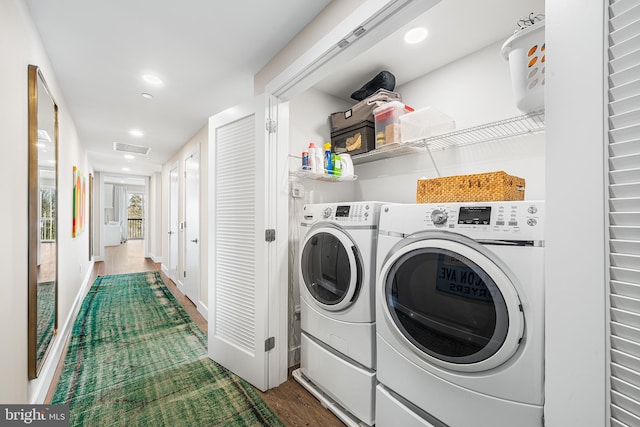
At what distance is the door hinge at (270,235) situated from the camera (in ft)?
5.87

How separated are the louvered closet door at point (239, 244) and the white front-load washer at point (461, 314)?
33.5 inches

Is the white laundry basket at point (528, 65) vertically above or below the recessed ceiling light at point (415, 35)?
below

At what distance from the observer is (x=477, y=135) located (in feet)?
5.43

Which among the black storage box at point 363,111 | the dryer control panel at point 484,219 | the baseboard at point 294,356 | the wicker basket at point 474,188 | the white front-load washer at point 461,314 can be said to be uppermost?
the black storage box at point 363,111

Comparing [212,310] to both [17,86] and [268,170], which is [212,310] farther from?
[17,86]

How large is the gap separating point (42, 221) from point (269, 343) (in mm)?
1586

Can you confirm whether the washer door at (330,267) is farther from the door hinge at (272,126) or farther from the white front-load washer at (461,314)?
the door hinge at (272,126)

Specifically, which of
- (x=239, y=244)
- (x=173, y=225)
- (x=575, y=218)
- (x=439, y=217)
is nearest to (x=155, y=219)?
(x=173, y=225)

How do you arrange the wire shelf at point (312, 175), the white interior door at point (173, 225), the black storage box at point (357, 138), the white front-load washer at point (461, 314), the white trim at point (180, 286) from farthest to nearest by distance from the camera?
the white interior door at point (173, 225)
the white trim at point (180, 286)
the black storage box at point (357, 138)
the wire shelf at point (312, 175)
the white front-load washer at point (461, 314)

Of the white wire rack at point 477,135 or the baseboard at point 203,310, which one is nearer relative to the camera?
the white wire rack at point 477,135

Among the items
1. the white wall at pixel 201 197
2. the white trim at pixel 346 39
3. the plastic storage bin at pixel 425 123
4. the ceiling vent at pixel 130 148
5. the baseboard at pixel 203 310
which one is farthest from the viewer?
the ceiling vent at pixel 130 148

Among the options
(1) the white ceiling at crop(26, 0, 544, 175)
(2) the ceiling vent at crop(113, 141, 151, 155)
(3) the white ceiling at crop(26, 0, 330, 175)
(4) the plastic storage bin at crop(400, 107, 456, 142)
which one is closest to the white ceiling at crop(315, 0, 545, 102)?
(1) the white ceiling at crop(26, 0, 544, 175)

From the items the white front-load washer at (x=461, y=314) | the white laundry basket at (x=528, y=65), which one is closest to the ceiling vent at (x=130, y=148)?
the white front-load washer at (x=461, y=314)

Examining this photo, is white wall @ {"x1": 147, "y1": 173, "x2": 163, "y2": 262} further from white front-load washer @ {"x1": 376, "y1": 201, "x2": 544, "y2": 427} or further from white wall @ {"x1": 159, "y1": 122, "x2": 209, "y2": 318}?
white front-load washer @ {"x1": 376, "y1": 201, "x2": 544, "y2": 427}
